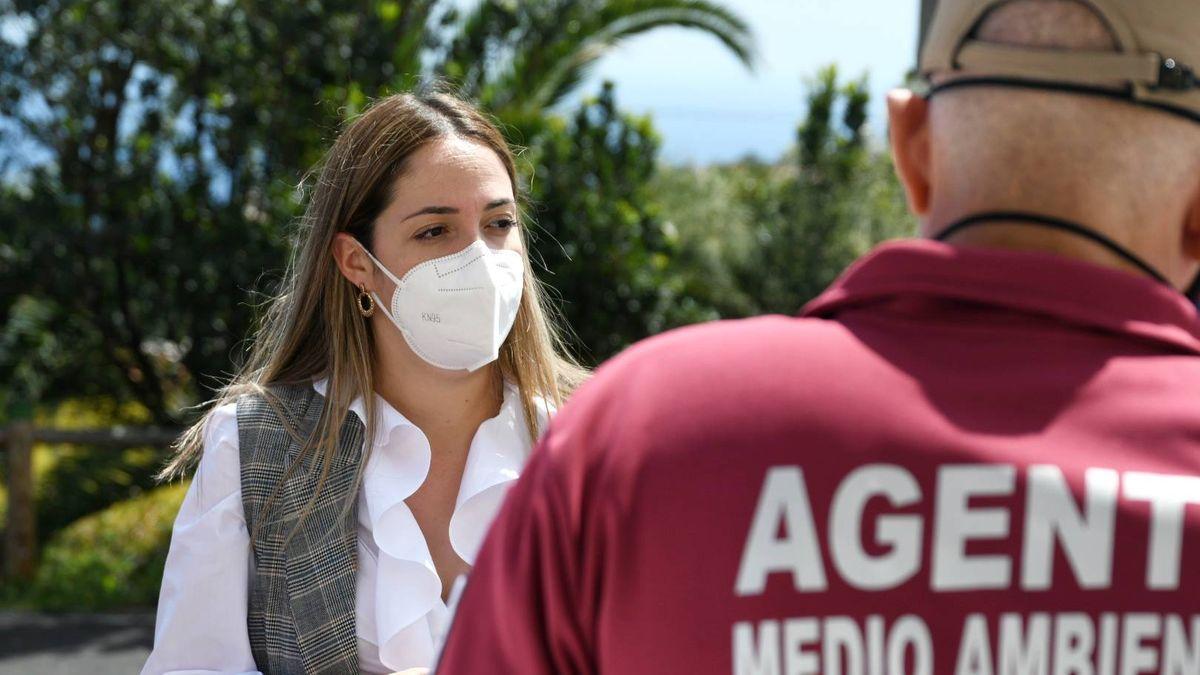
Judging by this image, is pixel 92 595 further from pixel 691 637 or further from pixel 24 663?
pixel 691 637

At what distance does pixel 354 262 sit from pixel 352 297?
0.23ft

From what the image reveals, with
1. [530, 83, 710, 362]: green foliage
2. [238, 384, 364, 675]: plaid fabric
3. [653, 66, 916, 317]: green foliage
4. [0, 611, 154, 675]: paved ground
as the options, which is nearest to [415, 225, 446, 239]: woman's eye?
[238, 384, 364, 675]: plaid fabric

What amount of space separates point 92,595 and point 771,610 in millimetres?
6545

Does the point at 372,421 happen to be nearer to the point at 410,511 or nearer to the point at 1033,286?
the point at 410,511

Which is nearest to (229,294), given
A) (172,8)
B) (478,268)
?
(172,8)

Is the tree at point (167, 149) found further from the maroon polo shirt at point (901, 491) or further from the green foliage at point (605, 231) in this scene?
the maroon polo shirt at point (901, 491)

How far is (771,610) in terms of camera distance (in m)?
1.03

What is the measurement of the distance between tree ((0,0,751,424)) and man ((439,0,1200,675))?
5.71 meters

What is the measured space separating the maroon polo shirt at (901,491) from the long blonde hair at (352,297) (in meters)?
1.59

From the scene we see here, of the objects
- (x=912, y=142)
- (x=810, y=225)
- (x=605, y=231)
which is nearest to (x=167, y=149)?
(x=605, y=231)

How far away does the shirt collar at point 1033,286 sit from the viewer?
3.48 feet

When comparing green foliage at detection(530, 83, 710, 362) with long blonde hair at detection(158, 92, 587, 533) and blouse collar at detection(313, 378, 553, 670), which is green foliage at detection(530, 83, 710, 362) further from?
blouse collar at detection(313, 378, 553, 670)

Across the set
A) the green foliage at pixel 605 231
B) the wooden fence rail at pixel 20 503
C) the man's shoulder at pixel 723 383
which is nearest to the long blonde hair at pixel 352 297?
the man's shoulder at pixel 723 383

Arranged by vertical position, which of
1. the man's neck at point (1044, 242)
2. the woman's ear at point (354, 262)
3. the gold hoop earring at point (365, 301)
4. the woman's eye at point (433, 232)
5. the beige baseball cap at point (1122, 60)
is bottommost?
the gold hoop earring at point (365, 301)
